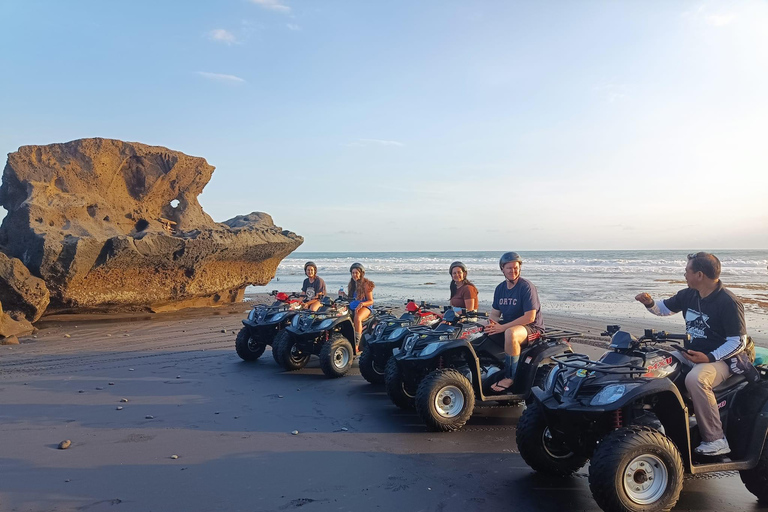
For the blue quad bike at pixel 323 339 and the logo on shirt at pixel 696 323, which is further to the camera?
the blue quad bike at pixel 323 339

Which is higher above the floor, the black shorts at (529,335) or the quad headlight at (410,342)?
the black shorts at (529,335)

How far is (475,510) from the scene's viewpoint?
3875mm

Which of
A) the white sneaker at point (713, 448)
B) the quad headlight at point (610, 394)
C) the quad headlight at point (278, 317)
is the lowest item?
the white sneaker at point (713, 448)

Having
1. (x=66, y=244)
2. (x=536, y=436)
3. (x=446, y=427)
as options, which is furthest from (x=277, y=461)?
(x=66, y=244)

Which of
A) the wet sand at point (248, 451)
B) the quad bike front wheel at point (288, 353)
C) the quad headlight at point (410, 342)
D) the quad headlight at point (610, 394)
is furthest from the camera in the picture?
the quad bike front wheel at point (288, 353)

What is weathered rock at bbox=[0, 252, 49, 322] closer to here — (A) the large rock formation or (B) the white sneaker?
(A) the large rock formation

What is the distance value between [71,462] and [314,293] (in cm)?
618

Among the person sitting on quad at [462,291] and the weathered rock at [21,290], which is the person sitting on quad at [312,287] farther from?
the weathered rock at [21,290]

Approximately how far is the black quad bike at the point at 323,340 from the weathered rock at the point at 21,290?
6.63 metres

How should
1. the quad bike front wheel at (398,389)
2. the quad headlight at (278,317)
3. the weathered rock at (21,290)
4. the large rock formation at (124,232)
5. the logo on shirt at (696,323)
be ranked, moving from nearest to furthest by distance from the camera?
1. the logo on shirt at (696,323)
2. the quad bike front wheel at (398,389)
3. the quad headlight at (278,317)
4. the weathered rock at (21,290)
5. the large rock formation at (124,232)

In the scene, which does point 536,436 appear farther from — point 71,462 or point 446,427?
point 71,462

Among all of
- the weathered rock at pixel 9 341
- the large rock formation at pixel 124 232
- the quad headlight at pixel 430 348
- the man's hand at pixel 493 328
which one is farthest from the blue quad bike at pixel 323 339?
the large rock formation at pixel 124 232

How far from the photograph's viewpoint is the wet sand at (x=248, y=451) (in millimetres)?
4062

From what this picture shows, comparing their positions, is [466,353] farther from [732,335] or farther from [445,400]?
[732,335]
